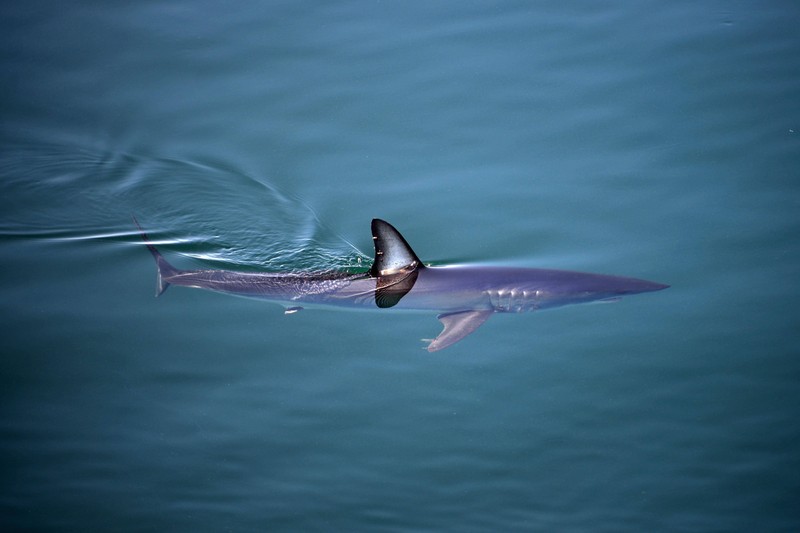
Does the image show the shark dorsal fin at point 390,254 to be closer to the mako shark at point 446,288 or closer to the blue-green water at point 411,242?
the mako shark at point 446,288

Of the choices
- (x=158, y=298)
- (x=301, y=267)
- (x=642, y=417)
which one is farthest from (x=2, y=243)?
(x=642, y=417)

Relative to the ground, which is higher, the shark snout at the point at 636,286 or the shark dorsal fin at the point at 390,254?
the shark dorsal fin at the point at 390,254

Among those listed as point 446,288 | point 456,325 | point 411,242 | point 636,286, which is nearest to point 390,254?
point 446,288

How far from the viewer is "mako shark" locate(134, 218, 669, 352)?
214 inches

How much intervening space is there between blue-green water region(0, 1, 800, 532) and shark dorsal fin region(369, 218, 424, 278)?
1.19 ft

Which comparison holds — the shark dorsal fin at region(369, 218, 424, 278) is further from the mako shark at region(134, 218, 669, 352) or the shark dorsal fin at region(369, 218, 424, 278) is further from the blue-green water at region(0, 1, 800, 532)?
the blue-green water at region(0, 1, 800, 532)

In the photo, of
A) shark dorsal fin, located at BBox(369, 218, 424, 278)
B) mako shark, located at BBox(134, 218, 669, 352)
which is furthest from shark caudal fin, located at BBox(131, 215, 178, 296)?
shark dorsal fin, located at BBox(369, 218, 424, 278)

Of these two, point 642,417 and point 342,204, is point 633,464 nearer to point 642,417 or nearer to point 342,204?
point 642,417

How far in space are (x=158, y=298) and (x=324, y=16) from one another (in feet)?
15.6

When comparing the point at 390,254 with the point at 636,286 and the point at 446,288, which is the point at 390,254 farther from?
the point at 636,286

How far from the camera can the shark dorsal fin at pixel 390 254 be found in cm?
528

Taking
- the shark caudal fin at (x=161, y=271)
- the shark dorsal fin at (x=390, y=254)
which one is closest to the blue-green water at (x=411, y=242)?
the shark caudal fin at (x=161, y=271)

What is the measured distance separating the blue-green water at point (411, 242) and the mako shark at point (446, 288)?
16 centimetres

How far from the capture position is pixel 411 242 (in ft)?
20.7
